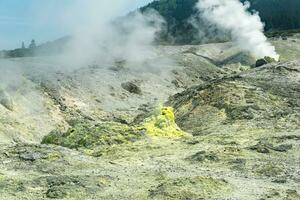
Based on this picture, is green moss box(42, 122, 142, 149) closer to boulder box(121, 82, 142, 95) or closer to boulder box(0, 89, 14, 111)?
boulder box(0, 89, 14, 111)

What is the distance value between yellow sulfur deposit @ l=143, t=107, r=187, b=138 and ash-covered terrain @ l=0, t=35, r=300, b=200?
103 millimetres

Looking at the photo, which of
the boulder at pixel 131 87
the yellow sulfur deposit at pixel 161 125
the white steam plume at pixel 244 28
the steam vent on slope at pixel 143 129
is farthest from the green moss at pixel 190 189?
the white steam plume at pixel 244 28

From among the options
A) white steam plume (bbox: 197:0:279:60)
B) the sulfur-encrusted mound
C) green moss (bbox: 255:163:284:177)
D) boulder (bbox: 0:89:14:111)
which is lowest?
green moss (bbox: 255:163:284:177)

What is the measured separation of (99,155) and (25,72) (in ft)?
103

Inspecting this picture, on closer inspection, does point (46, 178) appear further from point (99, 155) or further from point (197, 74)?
point (197, 74)

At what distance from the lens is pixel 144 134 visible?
41781 millimetres

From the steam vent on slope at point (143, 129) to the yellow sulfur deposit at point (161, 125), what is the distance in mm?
98

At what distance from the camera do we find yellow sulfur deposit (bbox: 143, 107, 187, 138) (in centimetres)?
4331

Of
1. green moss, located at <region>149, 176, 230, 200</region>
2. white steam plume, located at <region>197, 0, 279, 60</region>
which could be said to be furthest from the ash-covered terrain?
white steam plume, located at <region>197, 0, 279, 60</region>

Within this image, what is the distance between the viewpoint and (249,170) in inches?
1211

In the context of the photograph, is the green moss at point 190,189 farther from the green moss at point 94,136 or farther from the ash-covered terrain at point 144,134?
the green moss at point 94,136

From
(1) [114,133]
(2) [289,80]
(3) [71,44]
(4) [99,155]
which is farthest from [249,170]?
(3) [71,44]

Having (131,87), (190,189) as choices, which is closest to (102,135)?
(190,189)

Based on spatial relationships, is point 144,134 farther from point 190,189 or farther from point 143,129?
point 190,189
